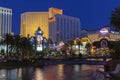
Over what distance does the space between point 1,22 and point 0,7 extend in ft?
42.5

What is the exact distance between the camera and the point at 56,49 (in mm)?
149000

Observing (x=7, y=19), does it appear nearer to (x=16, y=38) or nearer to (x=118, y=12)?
(x=16, y=38)

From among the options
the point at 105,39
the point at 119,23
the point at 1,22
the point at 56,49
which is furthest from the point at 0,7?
the point at 119,23

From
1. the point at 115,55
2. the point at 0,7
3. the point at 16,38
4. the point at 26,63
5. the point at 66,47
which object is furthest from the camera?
the point at 0,7

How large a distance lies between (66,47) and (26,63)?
88400mm

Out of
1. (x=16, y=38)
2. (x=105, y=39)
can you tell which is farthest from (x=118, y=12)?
(x=105, y=39)

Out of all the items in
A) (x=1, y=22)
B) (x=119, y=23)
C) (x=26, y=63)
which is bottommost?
(x=26, y=63)

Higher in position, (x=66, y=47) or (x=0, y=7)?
(x=0, y=7)

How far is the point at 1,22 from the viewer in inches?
7785

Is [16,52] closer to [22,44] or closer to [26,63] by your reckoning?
[22,44]

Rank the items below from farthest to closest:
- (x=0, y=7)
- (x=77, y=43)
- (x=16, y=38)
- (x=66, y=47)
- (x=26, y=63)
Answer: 1. (x=0, y=7)
2. (x=77, y=43)
3. (x=66, y=47)
4. (x=16, y=38)
5. (x=26, y=63)

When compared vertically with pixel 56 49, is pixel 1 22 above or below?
above

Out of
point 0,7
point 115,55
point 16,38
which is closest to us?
point 115,55

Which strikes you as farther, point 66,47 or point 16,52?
point 66,47
